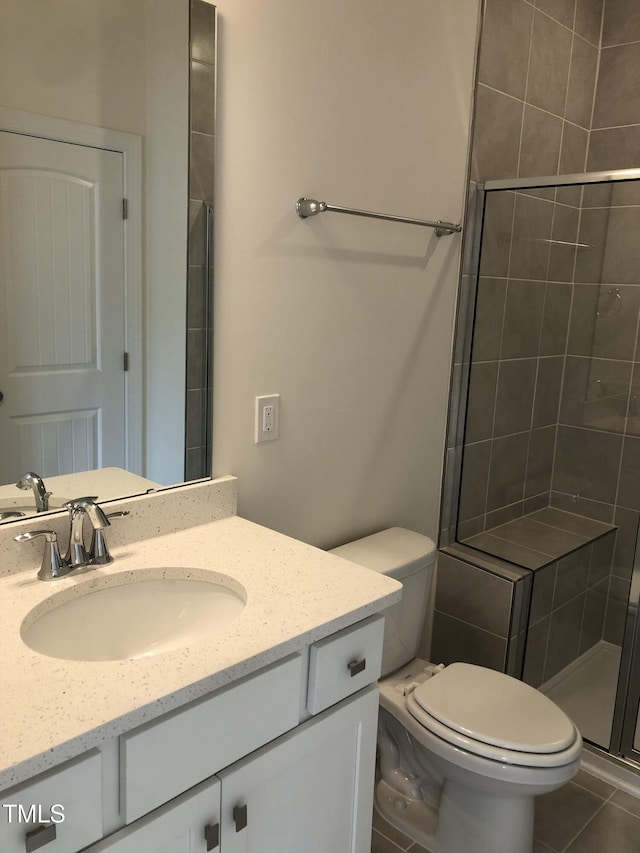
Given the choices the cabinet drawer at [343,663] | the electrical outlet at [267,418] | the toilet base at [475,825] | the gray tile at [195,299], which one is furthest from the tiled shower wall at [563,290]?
the cabinet drawer at [343,663]

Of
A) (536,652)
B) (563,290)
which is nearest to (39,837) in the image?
(536,652)

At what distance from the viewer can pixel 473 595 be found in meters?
2.31

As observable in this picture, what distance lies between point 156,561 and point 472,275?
1435mm

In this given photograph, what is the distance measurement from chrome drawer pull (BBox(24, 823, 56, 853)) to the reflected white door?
66cm

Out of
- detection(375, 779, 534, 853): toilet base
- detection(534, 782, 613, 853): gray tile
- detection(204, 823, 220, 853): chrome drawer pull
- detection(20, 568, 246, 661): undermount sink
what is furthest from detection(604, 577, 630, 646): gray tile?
detection(204, 823, 220, 853): chrome drawer pull

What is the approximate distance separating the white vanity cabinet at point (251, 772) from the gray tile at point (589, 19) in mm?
2300

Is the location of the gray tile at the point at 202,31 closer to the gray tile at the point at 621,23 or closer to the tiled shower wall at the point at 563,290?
the tiled shower wall at the point at 563,290

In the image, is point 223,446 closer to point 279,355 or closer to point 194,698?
point 279,355

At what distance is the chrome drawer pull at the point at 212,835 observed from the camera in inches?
42.8

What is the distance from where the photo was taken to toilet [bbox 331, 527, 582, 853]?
5.33 ft

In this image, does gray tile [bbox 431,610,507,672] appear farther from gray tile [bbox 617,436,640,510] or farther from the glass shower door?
gray tile [bbox 617,436,640,510]

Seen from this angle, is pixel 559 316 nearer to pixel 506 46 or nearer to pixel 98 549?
pixel 506 46

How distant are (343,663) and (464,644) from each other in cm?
119

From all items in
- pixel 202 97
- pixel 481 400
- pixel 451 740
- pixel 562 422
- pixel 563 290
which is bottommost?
pixel 451 740
